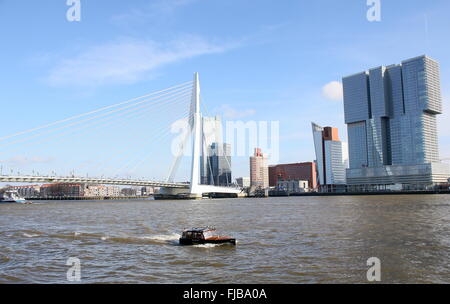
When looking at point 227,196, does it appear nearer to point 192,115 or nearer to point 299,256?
point 192,115

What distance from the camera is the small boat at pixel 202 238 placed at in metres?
24.5

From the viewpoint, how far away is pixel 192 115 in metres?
91.6

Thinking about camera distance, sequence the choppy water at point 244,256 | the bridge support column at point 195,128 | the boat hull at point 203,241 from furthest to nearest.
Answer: the bridge support column at point 195,128 → the boat hull at point 203,241 → the choppy water at point 244,256

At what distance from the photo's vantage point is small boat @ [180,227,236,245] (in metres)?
24.5

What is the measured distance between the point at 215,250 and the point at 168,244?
4.11 meters

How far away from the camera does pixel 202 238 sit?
82.1ft

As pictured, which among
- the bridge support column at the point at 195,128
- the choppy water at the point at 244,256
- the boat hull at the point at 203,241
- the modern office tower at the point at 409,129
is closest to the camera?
the choppy water at the point at 244,256

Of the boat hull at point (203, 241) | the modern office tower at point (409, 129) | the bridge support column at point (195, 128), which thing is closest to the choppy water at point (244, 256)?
the boat hull at point (203, 241)

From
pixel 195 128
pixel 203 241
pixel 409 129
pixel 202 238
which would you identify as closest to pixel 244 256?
pixel 203 241

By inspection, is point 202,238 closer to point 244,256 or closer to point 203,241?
point 203,241

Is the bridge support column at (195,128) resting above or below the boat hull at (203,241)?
above

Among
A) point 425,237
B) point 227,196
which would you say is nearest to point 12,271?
point 425,237

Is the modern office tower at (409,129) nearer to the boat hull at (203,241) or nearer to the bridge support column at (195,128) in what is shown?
the bridge support column at (195,128)
